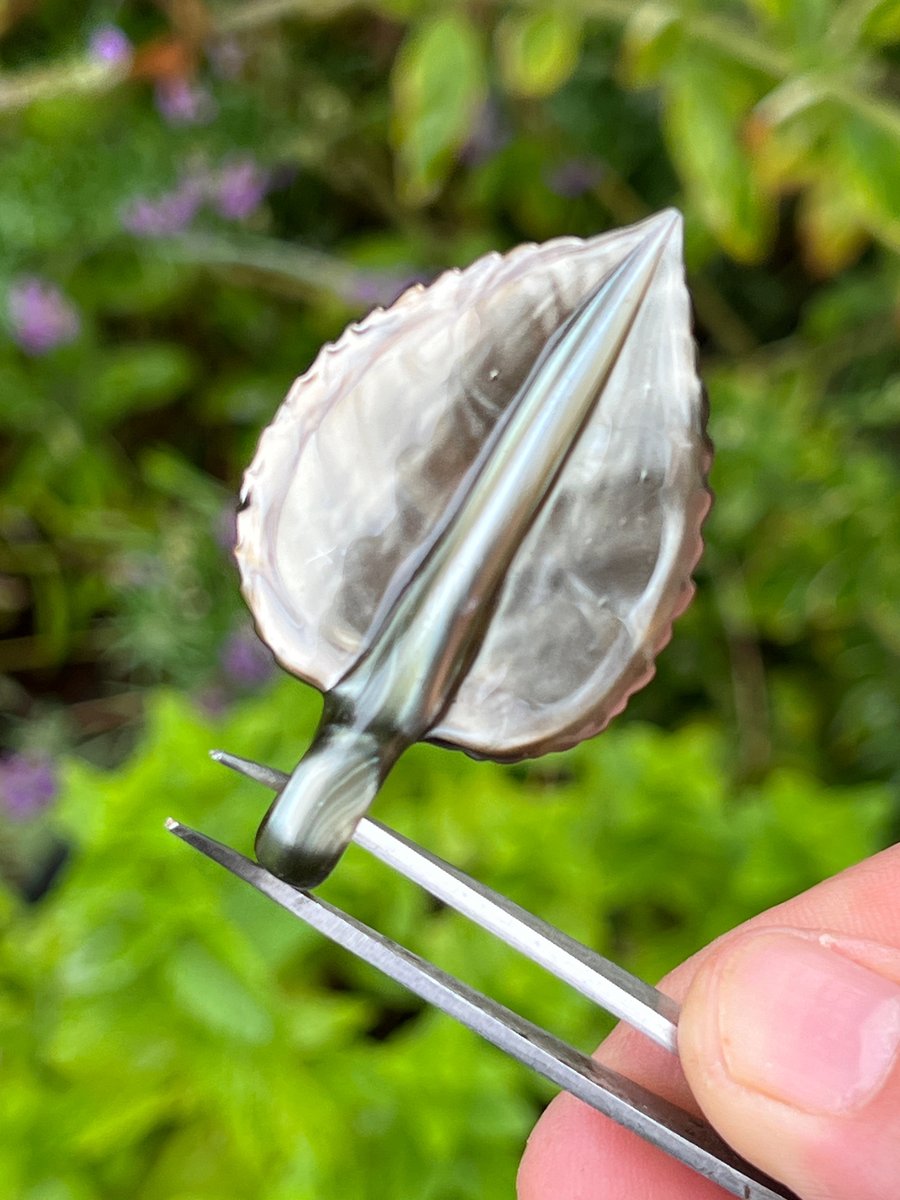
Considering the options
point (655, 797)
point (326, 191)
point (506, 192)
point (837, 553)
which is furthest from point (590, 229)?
point (655, 797)

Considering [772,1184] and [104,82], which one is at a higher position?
[104,82]

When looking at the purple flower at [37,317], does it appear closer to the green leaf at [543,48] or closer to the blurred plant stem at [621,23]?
the blurred plant stem at [621,23]

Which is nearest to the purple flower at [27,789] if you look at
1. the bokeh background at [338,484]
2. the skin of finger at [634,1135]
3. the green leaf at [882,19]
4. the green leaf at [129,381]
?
the bokeh background at [338,484]

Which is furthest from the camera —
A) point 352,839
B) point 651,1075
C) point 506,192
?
point 506,192

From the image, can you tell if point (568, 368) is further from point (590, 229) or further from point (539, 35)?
point (590, 229)

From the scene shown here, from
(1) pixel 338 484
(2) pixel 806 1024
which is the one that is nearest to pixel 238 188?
(1) pixel 338 484

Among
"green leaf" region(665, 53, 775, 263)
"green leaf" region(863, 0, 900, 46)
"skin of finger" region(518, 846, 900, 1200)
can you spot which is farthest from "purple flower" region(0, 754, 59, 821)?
"green leaf" region(863, 0, 900, 46)

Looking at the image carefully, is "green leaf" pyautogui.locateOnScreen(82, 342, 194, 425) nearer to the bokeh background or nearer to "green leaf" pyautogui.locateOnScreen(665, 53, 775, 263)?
the bokeh background
